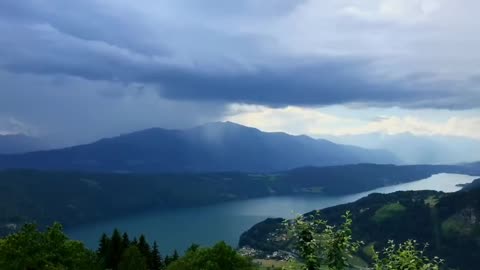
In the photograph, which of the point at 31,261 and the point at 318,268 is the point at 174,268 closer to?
the point at 31,261

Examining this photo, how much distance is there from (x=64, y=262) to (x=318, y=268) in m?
47.4

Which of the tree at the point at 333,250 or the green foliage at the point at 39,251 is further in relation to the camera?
the green foliage at the point at 39,251

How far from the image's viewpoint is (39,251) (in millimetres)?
52375

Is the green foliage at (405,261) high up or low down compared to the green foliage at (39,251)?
up

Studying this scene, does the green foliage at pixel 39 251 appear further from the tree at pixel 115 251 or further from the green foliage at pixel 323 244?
the green foliage at pixel 323 244

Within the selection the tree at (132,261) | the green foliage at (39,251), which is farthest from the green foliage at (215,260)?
the green foliage at (39,251)

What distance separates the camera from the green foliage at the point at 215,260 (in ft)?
199

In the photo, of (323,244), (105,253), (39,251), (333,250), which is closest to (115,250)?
(105,253)

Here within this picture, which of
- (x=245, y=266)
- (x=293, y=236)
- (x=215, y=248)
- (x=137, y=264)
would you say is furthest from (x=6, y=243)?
(x=293, y=236)

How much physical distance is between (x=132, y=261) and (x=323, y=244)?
199 feet

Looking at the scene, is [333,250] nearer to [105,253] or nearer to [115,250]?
[115,250]

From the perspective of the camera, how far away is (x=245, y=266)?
208 ft

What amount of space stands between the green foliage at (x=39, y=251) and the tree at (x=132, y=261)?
40.1ft

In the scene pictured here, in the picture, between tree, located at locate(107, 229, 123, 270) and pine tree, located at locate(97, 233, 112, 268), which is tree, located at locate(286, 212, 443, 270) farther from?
tree, located at locate(107, 229, 123, 270)
